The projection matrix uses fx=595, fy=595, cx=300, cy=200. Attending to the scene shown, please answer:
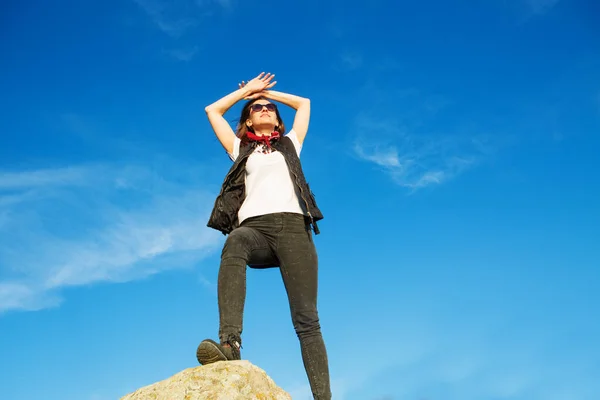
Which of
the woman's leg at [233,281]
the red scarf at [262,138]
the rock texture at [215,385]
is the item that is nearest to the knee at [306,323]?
the woman's leg at [233,281]

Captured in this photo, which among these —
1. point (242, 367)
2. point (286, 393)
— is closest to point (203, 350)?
point (242, 367)

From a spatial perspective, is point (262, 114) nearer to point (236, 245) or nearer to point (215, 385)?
point (236, 245)

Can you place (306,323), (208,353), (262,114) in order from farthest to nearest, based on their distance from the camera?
(262,114), (306,323), (208,353)

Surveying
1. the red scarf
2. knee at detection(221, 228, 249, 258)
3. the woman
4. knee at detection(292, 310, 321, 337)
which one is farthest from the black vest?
knee at detection(292, 310, 321, 337)

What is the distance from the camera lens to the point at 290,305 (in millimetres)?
6094

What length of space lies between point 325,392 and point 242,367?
1187mm

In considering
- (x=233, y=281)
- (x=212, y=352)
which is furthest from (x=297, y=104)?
(x=212, y=352)

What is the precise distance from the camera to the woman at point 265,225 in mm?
5633

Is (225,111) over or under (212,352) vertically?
over

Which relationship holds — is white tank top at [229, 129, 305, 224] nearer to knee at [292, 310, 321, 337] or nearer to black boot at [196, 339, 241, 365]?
knee at [292, 310, 321, 337]

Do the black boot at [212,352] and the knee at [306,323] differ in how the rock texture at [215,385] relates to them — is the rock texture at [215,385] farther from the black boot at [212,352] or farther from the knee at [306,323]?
the knee at [306,323]

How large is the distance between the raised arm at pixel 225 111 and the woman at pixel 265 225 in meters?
0.01

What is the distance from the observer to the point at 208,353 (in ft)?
16.8

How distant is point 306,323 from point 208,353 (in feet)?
3.95
